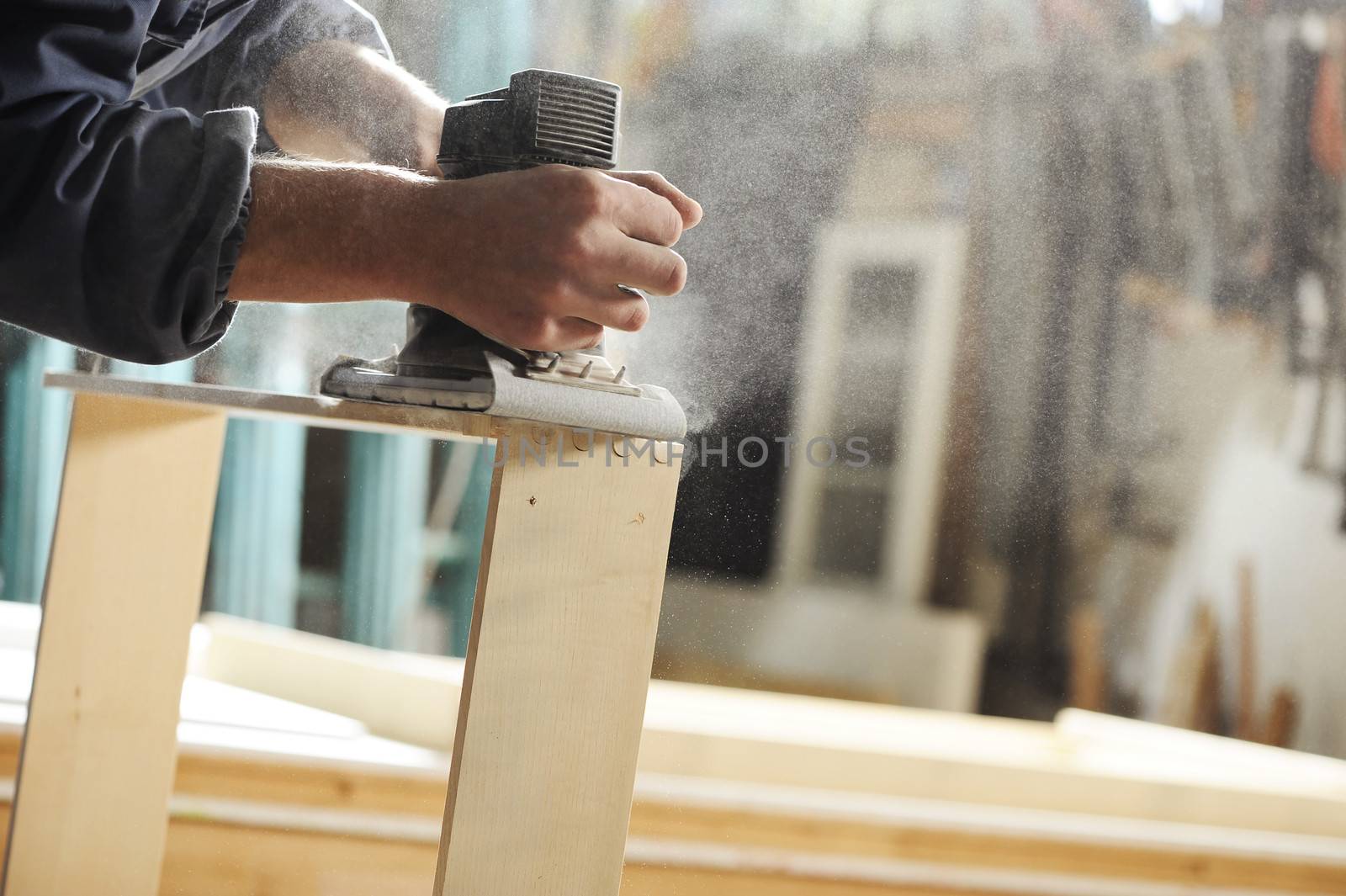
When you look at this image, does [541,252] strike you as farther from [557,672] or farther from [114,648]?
[114,648]

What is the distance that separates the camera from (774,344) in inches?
34.1

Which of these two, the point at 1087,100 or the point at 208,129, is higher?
the point at 1087,100

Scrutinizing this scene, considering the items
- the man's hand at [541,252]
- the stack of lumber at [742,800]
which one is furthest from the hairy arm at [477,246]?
the stack of lumber at [742,800]

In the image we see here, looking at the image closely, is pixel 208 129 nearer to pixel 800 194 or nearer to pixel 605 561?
pixel 605 561

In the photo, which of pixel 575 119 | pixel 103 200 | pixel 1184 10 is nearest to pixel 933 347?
pixel 1184 10

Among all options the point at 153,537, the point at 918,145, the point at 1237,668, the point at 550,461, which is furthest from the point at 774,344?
the point at 1237,668

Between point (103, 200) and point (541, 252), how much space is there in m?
0.21

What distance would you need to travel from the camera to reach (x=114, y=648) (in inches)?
34.1

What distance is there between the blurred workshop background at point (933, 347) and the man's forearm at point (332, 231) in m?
0.28

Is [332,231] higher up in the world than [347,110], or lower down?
lower down

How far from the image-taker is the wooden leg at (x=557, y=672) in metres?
0.55

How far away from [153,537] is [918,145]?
697mm

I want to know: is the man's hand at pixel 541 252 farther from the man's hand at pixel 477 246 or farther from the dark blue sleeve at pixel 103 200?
the dark blue sleeve at pixel 103 200

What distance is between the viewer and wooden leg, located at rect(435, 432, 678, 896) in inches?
21.7
